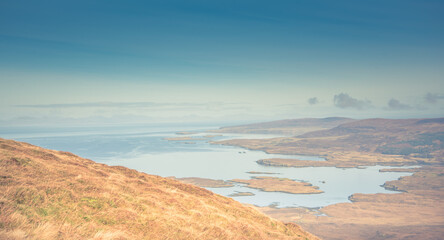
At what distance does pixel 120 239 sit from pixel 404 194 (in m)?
145

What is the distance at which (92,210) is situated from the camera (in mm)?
13469

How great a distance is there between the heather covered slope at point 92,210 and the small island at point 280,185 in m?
115

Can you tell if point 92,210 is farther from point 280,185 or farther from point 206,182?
point 280,185

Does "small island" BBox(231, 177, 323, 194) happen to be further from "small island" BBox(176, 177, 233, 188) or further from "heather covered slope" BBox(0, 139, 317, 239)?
"heather covered slope" BBox(0, 139, 317, 239)

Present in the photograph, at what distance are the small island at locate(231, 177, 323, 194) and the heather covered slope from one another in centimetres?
11493

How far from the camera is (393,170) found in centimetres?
19175

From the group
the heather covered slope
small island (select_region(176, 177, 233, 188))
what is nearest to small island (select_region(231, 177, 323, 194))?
small island (select_region(176, 177, 233, 188))

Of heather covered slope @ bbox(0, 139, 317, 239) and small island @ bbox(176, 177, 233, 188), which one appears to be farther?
small island @ bbox(176, 177, 233, 188)

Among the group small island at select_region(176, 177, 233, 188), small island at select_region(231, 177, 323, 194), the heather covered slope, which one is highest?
the heather covered slope

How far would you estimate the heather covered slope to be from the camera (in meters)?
10.6

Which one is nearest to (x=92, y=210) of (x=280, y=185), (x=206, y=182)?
(x=206, y=182)

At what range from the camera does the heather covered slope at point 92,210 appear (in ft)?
34.7

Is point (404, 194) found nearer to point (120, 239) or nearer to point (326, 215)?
point (326, 215)

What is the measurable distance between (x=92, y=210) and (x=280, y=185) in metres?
132
